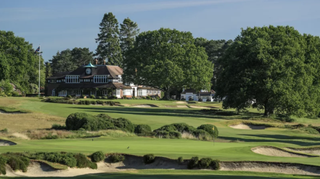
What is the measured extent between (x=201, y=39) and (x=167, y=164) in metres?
114

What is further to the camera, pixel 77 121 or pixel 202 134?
pixel 77 121

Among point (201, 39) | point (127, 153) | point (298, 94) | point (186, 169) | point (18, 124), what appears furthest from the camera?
point (201, 39)

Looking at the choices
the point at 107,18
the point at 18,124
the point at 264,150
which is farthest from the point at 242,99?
the point at 107,18

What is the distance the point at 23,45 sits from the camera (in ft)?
334

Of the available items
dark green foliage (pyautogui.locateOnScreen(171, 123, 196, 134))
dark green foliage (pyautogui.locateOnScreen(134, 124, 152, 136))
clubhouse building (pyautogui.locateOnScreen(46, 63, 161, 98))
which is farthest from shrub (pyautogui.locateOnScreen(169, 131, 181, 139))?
clubhouse building (pyautogui.locateOnScreen(46, 63, 161, 98))

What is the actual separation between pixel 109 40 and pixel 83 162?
448 ft

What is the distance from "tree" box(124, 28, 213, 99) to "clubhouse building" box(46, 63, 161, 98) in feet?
53.0

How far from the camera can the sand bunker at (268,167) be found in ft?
59.7

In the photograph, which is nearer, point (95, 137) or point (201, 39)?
point (95, 137)

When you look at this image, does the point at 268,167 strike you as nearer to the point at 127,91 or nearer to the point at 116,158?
the point at 116,158

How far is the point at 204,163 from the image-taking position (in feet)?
59.6

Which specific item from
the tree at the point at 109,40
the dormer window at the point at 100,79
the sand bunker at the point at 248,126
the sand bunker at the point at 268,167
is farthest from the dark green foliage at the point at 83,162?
the tree at the point at 109,40

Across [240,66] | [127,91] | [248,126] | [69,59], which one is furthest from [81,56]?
[248,126]

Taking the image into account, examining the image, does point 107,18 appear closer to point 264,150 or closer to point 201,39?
point 201,39
